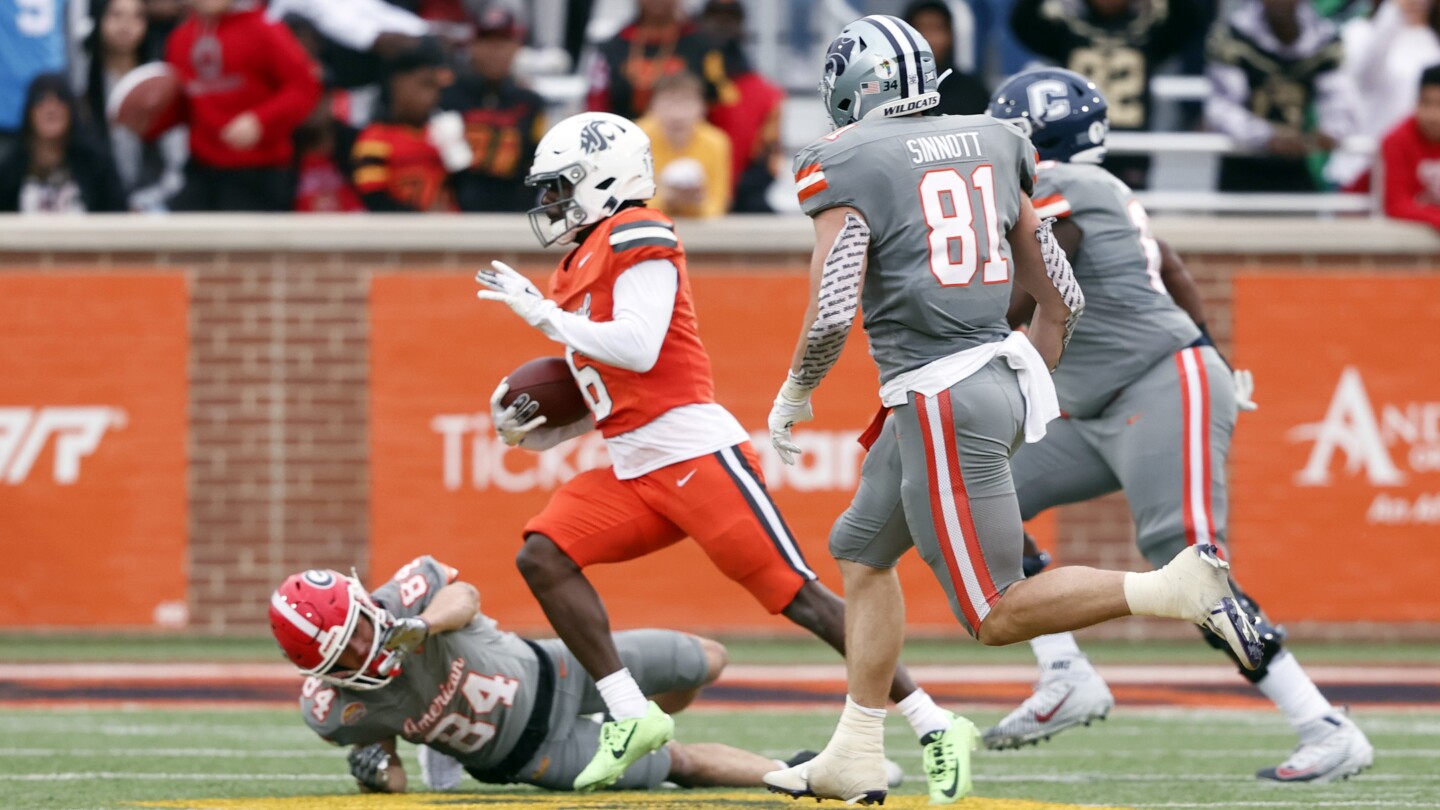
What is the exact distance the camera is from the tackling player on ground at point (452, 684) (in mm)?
5406

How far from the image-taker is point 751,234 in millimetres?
10828

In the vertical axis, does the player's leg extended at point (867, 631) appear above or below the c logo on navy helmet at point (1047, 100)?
below

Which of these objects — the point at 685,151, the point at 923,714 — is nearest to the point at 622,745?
the point at 923,714

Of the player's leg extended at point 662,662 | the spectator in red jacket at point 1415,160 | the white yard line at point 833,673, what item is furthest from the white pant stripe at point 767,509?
the spectator in red jacket at point 1415,160

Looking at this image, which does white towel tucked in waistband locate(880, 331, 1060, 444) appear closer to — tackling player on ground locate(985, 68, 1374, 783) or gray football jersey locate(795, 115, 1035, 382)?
gray football jersey locate(795, 115, 1035, 382)

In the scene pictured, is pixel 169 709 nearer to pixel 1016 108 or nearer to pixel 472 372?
pixel 472 372

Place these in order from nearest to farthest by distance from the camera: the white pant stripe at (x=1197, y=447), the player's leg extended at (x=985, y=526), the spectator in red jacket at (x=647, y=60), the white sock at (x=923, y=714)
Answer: the player's leg extended at (x=985, y=526) < the white sock at (x=923, y=714) < the white pant stripe at (x=1197, y=447) < the spectator in red jacket at (x=647, y=60)

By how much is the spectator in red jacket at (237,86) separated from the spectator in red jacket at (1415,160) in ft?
17.6

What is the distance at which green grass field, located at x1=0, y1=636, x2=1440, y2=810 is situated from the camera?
5633 mm

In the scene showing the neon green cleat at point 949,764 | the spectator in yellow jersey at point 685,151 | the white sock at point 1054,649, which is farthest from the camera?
the spectator in yellow jersey at point 685,151

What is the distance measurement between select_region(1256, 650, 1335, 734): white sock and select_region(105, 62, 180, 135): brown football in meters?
6.58

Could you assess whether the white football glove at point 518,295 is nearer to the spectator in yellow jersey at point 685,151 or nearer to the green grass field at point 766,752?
the green grass field at point 766,752

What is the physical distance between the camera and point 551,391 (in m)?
6.02

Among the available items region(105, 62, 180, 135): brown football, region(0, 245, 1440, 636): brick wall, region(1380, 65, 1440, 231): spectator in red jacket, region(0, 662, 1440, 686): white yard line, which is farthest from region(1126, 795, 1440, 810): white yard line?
region(105, 62, 180, 135): brown football
